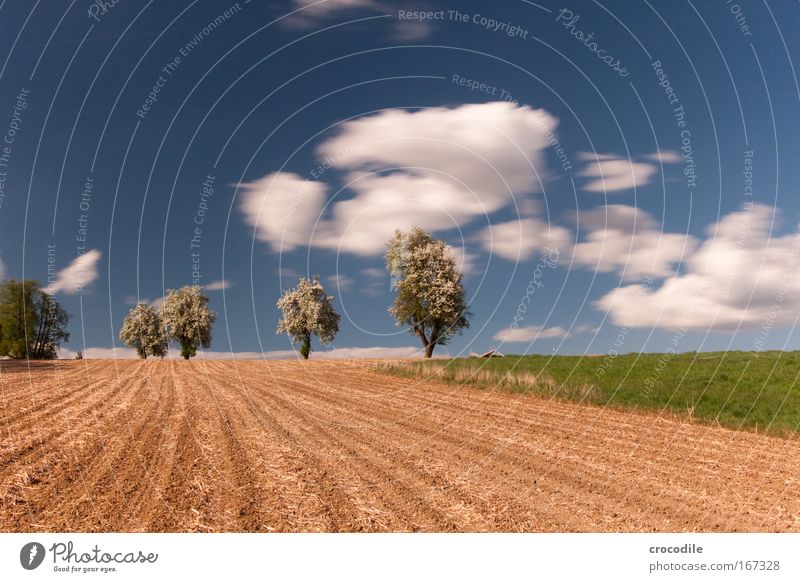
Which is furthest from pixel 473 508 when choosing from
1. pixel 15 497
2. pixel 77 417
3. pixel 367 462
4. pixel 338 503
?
pixel 77 417

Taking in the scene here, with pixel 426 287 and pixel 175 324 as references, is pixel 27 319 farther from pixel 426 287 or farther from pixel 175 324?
pixel 426 287

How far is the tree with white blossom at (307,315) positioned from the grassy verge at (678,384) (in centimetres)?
1939

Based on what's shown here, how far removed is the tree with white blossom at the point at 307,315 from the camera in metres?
63.1

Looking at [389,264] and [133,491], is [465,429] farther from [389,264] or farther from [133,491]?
[389,264]

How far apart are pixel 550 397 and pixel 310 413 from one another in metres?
13.9

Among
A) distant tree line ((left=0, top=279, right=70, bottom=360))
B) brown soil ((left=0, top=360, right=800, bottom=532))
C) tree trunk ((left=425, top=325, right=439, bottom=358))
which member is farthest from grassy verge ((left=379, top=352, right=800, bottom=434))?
distant tree line ((left=0, top=279, right=70, bottom=360))

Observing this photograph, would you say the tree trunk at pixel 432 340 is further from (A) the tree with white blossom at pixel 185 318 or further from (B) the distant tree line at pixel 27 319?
(B) the distant tree line at pixel 27 319

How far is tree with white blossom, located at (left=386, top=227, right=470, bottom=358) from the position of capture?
57875 millimetres

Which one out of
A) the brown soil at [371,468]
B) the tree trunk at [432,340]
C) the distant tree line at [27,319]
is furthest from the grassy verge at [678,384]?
the distant tree line at [27,319]

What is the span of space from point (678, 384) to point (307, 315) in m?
40.9

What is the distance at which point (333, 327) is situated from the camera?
6719 cm

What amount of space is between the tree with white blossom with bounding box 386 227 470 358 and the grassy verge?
1216 centimetres

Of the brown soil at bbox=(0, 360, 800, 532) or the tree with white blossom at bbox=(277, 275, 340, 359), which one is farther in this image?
the tree with white blossom at bbox=(277, 275, 340, 359)

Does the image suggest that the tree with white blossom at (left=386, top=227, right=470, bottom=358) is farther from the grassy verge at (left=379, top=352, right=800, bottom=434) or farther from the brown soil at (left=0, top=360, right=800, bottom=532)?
the brown soil at (left=0, top=360, right=800, bottom=532)
